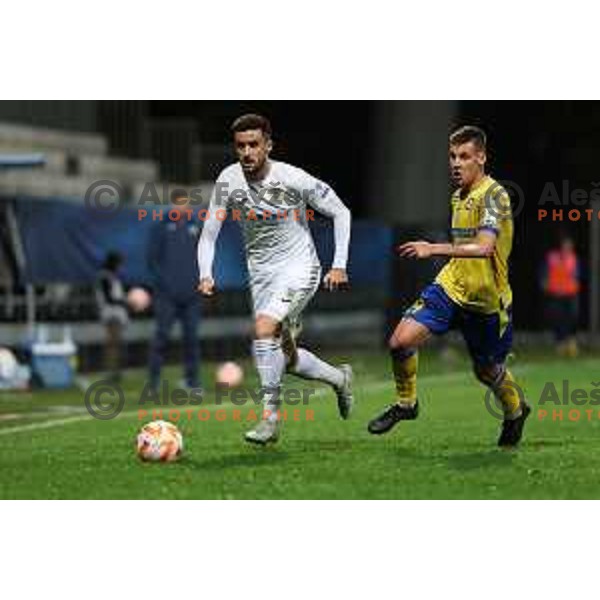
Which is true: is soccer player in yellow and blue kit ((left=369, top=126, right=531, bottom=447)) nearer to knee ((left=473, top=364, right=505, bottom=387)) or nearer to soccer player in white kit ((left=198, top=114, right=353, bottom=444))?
knee ((left=473, top=364, right=505, bottom=387))

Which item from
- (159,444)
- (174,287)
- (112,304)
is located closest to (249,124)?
(159,444)

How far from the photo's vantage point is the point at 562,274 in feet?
90.1

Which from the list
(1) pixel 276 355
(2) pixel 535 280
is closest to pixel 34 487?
(1) pixel 276 355

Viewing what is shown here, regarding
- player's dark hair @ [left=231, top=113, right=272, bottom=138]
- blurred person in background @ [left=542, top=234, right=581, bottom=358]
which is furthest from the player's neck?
blurred person in background @ [left=542, top=234, right=581, bottom=358]

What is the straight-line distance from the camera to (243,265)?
959 inches

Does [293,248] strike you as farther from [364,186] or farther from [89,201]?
[364,186]

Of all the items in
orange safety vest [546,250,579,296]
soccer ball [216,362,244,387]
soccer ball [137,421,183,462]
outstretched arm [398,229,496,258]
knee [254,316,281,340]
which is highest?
outstretched arm [398,229,496,258]

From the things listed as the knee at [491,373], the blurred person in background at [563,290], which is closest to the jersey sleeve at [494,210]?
the knee at [491,373]

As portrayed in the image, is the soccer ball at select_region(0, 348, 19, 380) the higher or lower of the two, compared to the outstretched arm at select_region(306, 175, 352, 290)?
lower

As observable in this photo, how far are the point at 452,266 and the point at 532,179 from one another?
22.1 m

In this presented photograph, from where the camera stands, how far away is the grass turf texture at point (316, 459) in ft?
34.4

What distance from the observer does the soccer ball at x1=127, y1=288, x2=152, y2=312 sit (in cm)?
2217

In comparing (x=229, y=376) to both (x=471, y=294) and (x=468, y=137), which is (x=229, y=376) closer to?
(x=471, y=294)

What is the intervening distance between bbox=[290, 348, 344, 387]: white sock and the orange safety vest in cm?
1546
